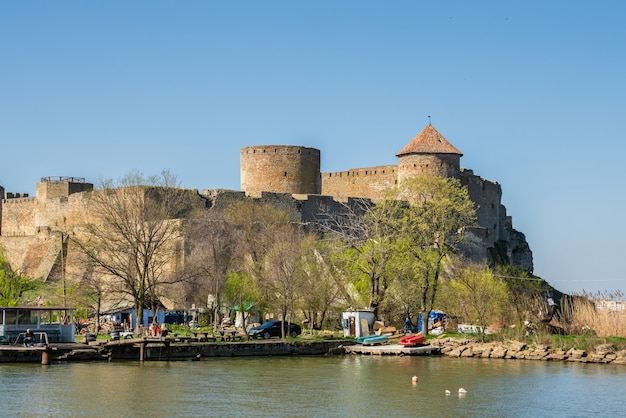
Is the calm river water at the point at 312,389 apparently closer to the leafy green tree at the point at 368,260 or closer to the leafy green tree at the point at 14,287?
the leafy green tree at the point at 368,260

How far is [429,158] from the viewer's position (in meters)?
58.6

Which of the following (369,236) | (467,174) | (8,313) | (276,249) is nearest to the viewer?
(8,313)

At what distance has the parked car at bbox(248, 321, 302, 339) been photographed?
40406mm

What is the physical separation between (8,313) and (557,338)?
60.8ft

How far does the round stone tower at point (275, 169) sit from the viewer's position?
58.1 meters

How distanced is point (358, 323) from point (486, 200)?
25065mm

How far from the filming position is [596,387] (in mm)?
29125

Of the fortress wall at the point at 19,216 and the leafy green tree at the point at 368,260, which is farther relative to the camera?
the fortress wall at the point at 19,216

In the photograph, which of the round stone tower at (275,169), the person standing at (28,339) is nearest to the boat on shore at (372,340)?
the person standing at (28,339)

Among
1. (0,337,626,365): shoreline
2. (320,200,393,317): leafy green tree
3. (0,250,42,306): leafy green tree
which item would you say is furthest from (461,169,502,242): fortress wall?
(0,250,42,306): leafy green tree

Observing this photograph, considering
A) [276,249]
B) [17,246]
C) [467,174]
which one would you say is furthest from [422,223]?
[17,246]

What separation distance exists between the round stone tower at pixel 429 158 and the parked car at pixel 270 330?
18.7m

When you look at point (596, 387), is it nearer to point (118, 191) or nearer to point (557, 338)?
point (557, 338)

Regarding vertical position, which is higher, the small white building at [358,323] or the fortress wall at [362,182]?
the fortress wall at [362,182]
